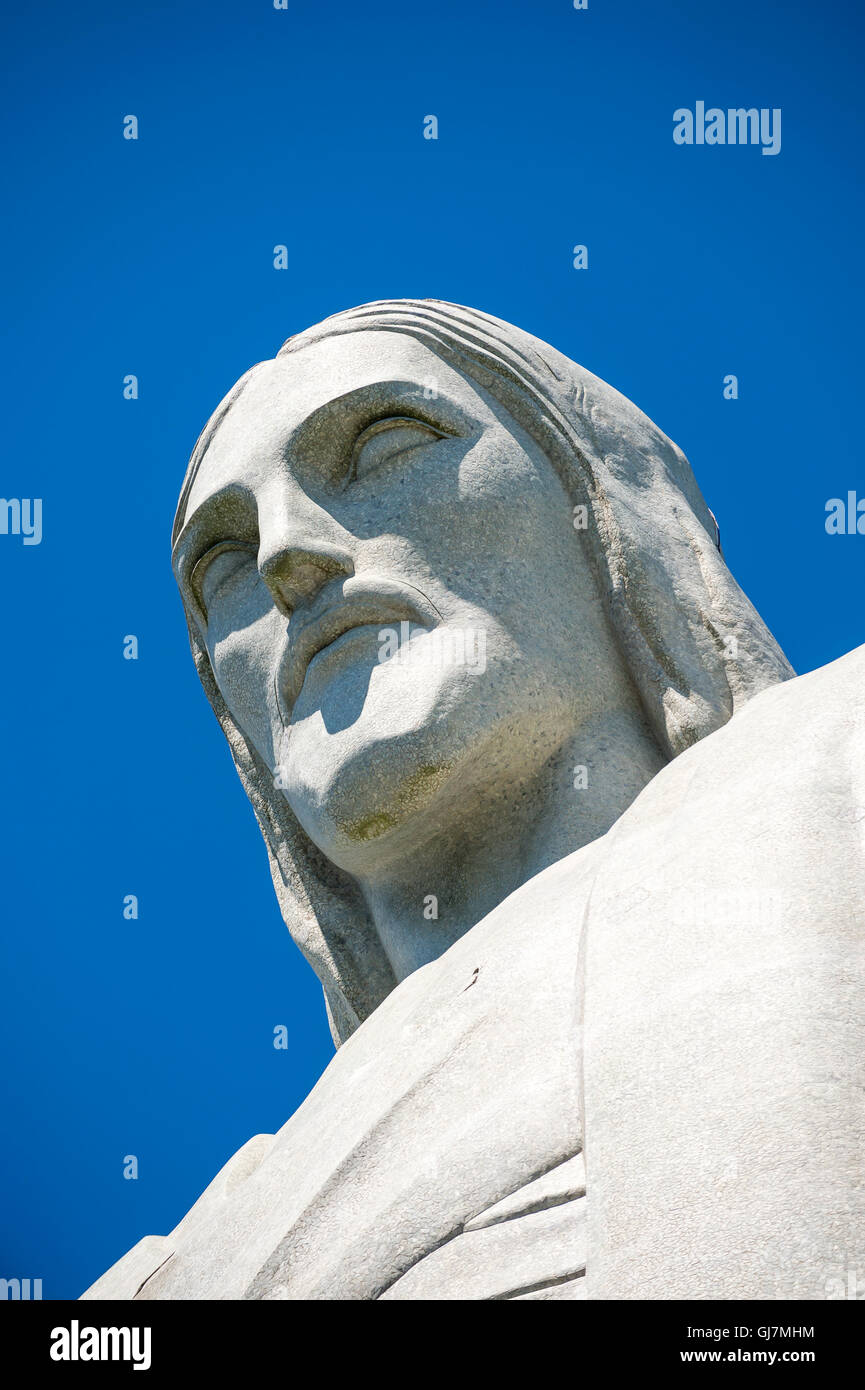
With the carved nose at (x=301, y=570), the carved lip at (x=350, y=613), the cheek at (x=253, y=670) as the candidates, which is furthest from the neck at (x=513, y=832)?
the carved nose at (x=301, y=570)

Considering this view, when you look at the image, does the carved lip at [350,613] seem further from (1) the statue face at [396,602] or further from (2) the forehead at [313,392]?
(2) the forehead at [313,392]

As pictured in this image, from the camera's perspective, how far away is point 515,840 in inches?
230

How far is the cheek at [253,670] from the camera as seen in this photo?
623 cm

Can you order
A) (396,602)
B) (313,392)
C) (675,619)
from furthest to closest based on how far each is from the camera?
(313,392) → (675,619) → (396,602)

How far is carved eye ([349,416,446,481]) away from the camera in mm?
6168

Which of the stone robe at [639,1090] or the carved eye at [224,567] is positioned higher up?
the carved eye at [224,567]

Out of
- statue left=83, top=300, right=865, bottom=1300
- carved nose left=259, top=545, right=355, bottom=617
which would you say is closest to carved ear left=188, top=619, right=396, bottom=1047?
statue left=83, top=300, right=865, bottom=1300

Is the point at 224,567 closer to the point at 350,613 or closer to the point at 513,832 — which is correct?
the point at 350,613

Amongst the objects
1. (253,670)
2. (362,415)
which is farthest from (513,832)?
(362,415)

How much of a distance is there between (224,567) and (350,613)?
35.1 inches

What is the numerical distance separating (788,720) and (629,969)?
3.05 feet

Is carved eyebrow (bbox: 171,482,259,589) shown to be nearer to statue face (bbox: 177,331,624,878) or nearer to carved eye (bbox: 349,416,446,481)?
statue face (bbox: 177,331,624,878)
